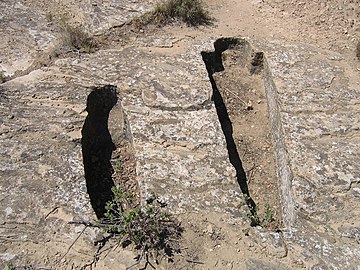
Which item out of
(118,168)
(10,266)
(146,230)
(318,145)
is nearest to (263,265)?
(146,230)

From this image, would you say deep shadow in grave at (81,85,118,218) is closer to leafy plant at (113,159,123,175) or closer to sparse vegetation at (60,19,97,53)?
leafy plant at (113,159,123,175)

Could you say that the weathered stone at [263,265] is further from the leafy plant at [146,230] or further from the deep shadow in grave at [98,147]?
the deep shadow in grave at [98,147]

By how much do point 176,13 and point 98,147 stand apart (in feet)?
8.35

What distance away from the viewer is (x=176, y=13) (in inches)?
267

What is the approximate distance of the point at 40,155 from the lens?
15.2 ft

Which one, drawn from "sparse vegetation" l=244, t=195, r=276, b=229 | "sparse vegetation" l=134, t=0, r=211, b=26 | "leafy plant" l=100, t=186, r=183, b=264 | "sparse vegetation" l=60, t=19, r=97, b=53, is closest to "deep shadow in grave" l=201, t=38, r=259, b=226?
"sparse vegetation" l=244, t=195, r=276, b=229

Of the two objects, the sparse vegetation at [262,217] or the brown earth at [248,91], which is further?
the sparse vegetation at [262,217]

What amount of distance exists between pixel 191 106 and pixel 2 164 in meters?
1.99

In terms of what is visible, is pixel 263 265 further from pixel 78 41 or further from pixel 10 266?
pixel 78 41

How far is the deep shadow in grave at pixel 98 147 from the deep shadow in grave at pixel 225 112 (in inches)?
48.6

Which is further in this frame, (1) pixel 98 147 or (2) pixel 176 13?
(2) pixel 176 13

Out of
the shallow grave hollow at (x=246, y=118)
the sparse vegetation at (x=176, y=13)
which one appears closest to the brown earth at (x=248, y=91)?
the shallow grave hollow at (x=246, y=118)

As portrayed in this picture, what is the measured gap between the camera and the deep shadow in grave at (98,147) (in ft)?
15.3

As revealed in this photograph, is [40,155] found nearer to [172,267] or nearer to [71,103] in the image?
[71,103]
